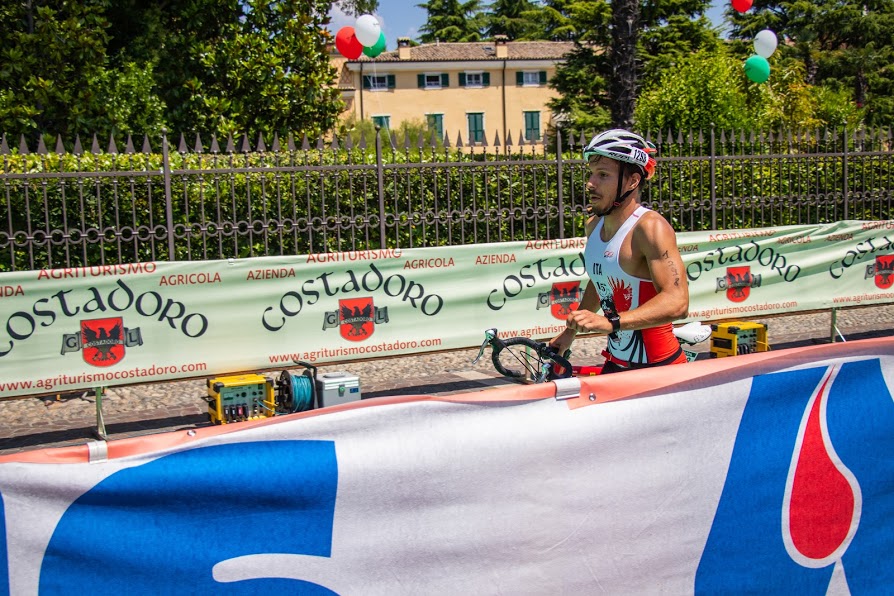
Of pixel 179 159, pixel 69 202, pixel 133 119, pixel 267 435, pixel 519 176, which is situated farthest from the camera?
pixel 133 119

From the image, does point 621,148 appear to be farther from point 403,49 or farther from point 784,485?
point 403,49

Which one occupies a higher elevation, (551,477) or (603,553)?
(551,477)

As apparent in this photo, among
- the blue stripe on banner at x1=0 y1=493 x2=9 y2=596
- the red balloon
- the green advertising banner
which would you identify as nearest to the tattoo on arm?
the blue stripe on banner at x1=0 y1=493 x2=9 y2=596

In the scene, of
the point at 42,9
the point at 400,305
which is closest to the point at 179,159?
the point at 400,305

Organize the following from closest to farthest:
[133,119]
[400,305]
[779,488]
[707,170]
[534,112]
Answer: [779,488], [400,305], [707,170], [133,119], [534,112]

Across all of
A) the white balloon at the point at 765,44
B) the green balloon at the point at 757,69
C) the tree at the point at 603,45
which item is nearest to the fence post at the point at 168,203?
the green balloon at the point at 757,69

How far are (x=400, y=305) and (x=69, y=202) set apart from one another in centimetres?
382

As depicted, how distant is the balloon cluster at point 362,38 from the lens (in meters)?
16.7

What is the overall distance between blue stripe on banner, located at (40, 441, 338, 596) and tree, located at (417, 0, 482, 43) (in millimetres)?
74627

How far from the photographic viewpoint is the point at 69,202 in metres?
9.61

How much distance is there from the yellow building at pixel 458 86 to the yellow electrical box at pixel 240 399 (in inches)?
2185

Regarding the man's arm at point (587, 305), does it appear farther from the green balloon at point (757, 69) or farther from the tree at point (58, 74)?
the green balloon at point (757, 69)

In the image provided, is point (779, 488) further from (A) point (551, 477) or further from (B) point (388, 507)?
(B) point (388, 507)

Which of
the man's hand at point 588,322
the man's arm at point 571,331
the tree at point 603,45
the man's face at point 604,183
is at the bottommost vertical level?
the man's arm at point 571,331
